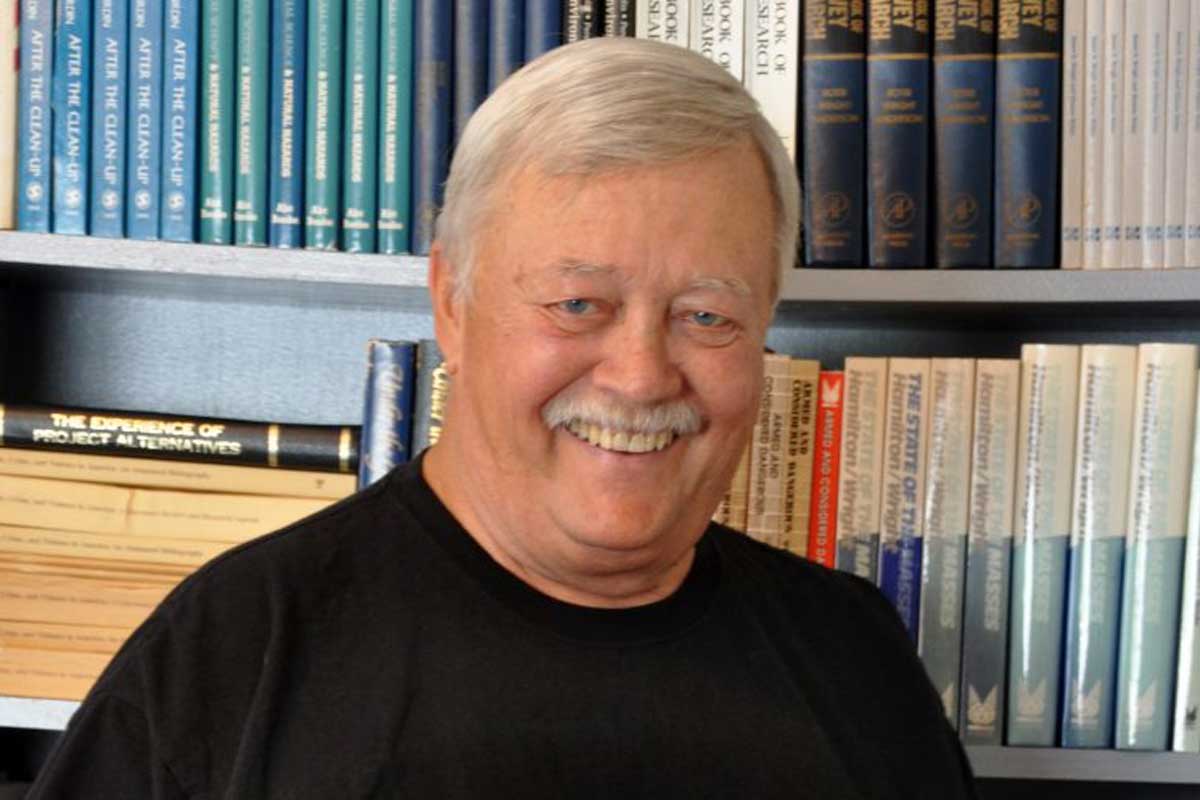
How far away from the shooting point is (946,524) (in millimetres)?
1501

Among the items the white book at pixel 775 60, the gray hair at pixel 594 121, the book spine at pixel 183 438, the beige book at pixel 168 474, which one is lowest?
the beige book at pixel 168 474

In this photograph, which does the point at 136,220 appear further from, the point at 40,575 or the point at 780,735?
the point at 780,735

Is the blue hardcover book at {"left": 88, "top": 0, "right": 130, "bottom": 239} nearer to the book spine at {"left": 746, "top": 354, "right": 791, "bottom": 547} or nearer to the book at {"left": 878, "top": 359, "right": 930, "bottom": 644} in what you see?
the book spine at {"left": 746, "top": 354, "right": 791, "bottom": 547}

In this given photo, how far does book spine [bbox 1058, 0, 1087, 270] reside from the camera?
1462 millimetres

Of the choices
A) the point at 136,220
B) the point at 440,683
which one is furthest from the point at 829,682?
the point at 136,220

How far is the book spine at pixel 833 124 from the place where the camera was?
146 cm

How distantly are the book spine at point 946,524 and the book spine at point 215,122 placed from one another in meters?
0.59

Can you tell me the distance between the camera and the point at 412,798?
1028 millimetres

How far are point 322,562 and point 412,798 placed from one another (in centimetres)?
15

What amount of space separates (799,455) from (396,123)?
43 centimetres

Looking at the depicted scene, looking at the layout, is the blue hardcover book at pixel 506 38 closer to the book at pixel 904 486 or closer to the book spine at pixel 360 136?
the book spine at pixel 360 136

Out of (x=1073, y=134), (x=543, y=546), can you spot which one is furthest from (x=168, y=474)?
(x=1073, y=134)

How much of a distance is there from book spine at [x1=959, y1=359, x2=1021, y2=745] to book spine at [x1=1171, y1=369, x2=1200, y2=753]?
0.14 metres

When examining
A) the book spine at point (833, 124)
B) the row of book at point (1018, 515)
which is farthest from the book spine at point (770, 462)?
the book spine at point (833, 124)
